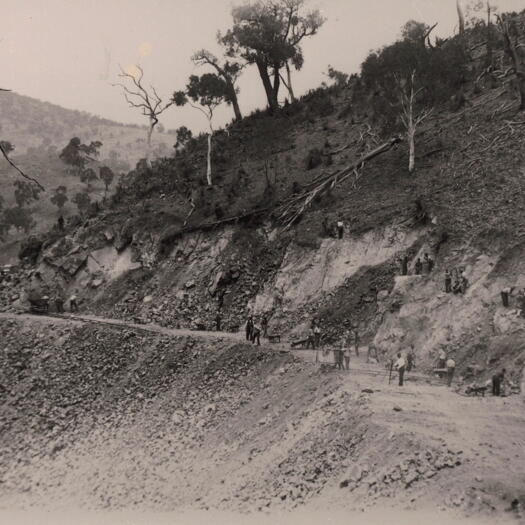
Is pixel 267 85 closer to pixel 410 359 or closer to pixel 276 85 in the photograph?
pixel 276 85

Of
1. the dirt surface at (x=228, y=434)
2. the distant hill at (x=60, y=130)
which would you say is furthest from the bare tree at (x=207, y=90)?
the distant hill at (x=60, y=130)

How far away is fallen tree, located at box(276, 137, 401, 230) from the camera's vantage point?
28.8 m

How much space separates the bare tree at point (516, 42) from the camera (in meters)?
28.3

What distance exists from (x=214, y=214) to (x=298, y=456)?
58.2 feet

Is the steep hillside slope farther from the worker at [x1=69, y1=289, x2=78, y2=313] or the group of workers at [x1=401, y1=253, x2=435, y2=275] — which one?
the worker at [x1=69, y1=289, x2=78, y2=313]

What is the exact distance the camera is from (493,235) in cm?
2172

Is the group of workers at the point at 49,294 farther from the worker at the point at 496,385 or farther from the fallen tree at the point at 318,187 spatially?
the worker at the point at 496,385

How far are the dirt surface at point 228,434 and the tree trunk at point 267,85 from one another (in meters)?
21.4

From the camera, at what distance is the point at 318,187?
2970 centimetres

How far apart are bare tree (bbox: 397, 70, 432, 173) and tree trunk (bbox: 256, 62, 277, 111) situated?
1045cm

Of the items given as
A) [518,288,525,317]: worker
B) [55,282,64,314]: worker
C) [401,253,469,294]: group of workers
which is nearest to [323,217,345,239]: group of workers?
[401,253,469,294]: group of workers

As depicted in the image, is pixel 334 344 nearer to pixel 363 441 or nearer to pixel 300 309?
pixel 300 309

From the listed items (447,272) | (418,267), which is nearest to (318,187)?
(418,267)

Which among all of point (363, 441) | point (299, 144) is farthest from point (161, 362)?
point (299, 144)
